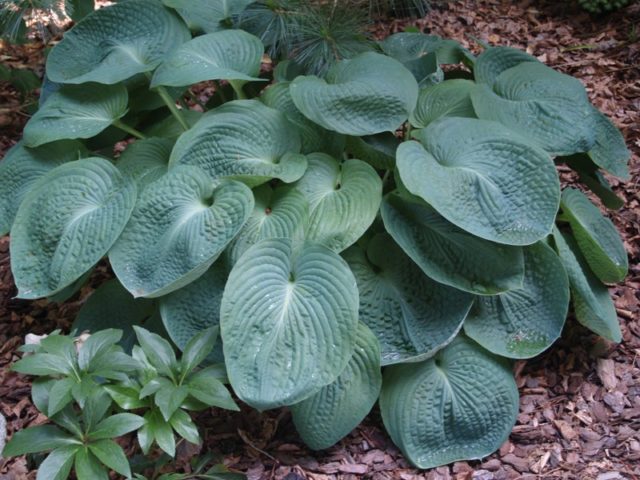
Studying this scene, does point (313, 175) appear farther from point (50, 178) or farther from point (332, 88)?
point (50, 178)

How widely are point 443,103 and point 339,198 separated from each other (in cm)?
53

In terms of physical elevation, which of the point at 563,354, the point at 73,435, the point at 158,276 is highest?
the point at 158,276

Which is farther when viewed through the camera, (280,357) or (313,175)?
(313,175)

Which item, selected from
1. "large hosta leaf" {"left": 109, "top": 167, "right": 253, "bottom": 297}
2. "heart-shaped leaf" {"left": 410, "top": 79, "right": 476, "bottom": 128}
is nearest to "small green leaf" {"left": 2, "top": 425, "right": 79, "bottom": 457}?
"large hosta leaf" {"left": 109, "top": 167, "right": 253, "bottom": 297}

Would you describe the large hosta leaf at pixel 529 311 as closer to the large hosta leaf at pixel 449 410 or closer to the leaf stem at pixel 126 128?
the large hosta leaf at pixel 449 410

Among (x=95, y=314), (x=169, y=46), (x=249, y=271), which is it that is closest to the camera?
(x=249, y=271)

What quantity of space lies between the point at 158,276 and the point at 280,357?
0.40 metres

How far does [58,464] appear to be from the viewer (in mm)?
1573

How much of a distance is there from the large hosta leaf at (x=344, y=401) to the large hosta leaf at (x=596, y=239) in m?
0.74

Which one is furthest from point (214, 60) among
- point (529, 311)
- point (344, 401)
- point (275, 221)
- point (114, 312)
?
point (529, 311)

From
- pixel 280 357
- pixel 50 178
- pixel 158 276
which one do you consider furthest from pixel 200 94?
pixel 280 357

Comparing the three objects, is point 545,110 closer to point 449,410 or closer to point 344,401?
point 449,410

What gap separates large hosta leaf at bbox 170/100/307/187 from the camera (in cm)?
203

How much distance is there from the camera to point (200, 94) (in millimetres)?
3354
